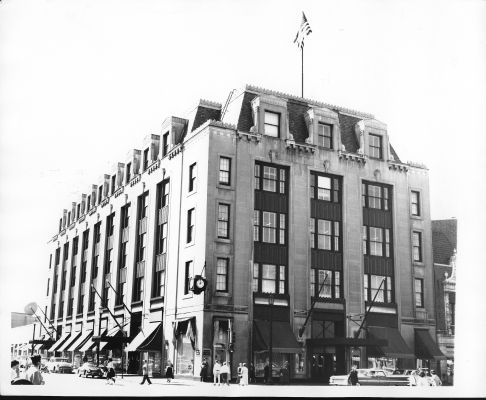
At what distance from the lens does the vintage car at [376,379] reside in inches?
907

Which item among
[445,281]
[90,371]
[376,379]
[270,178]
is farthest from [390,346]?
Answer: [90,371]

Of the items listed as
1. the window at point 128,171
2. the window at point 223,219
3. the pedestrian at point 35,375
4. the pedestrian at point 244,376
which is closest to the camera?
the pedestrian at point 35,375

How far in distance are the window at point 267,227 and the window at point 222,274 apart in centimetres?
183

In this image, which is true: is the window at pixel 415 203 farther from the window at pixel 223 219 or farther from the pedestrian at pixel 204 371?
the pedestrian at pixel 204 371

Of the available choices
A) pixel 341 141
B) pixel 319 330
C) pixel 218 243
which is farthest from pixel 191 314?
pixel 341 141

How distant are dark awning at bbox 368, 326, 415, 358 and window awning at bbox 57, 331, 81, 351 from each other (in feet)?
43.8

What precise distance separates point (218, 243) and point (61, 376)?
790 centimetres

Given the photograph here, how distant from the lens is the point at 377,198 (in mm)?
29125

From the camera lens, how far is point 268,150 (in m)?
29.2

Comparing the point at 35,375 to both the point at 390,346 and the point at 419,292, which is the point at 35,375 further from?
the point at 419,292

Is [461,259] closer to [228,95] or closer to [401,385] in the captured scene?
[401,385]

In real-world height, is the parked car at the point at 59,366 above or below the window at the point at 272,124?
below

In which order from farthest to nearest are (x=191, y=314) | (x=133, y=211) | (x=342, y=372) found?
(x=133, y=211)
(x=191, y=314)
(x=342, y=372)

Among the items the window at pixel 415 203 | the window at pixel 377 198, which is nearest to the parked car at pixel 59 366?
the window at pixel 377 198
